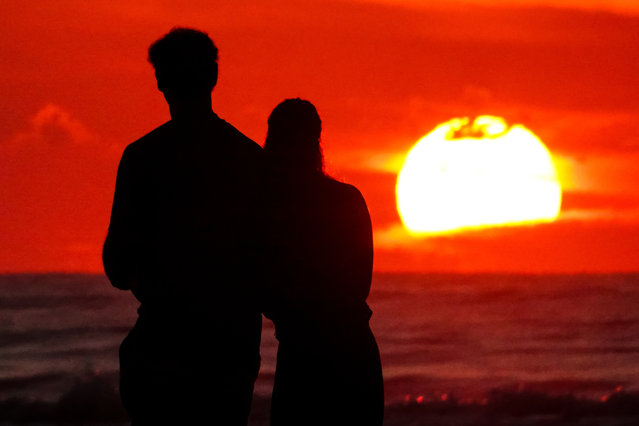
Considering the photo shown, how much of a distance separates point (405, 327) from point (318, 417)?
3082 centimetres

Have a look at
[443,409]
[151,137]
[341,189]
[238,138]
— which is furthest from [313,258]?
[443,409]

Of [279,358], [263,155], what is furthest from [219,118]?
[279,358]

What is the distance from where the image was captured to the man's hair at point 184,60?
3406 millimetres

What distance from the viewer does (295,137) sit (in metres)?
4.12

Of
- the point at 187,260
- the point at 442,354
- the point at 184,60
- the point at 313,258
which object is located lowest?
the point at 187,260

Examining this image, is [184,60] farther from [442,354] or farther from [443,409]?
[442,354]

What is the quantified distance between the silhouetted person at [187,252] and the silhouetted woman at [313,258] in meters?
0.55

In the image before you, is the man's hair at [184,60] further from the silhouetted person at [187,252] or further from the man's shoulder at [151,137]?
the man's shoulder at [151,137]

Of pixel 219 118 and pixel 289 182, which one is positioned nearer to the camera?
pixel 219 118

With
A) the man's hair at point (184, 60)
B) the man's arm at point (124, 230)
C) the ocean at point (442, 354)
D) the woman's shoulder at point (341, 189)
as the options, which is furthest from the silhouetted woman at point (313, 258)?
the ocean at point (442, 354)

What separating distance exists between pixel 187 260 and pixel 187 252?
0.08ft

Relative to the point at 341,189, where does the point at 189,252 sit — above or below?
below

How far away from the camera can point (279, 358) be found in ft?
14.0

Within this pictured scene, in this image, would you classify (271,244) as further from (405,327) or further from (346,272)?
(405,327)
